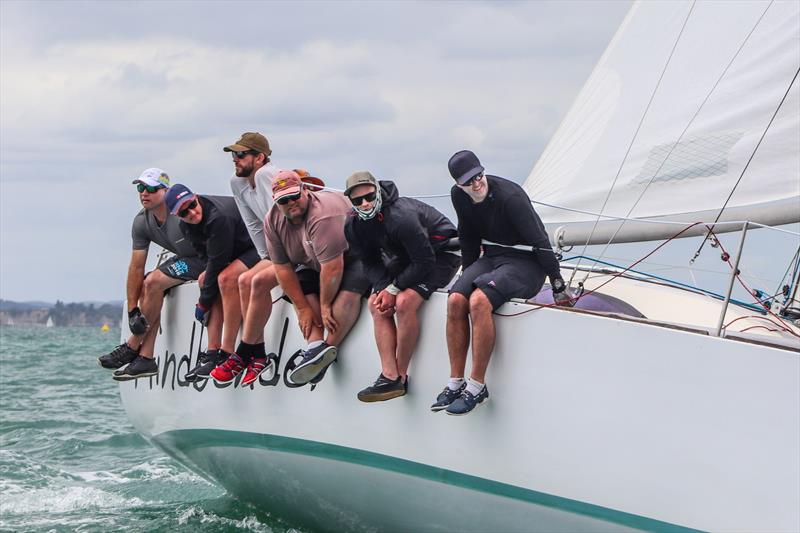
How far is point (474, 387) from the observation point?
5242 millimetres

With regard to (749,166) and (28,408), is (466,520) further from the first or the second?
(28,408)

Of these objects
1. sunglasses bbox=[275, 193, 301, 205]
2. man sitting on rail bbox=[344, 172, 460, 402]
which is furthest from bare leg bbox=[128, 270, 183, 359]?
man sitting on rail bbox=[344, 172, 460, 402]

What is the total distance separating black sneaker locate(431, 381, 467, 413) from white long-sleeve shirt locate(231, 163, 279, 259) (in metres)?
1.57

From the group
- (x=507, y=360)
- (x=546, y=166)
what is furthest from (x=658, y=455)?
(x=546, y=166)

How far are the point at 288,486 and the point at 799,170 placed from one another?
3.50 meters

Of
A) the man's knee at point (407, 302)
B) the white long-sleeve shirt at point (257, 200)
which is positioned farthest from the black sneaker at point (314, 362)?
the white long-sleeve shirt at point (257, 200)

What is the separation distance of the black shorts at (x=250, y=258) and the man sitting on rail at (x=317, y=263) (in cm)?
61

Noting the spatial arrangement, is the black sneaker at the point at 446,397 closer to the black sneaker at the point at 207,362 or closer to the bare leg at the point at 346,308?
the bare leg at the point at 346,308

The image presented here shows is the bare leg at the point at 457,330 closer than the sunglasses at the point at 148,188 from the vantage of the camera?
Yes

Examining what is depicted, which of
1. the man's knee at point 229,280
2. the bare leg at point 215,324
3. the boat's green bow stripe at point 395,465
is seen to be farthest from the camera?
the bare leg at point 215,324

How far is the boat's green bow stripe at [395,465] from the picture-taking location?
16.1 feet

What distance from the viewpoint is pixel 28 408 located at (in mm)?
14703

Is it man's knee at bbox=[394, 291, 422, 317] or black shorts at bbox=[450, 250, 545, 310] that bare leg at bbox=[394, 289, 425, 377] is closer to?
man's knee at bbox=[394, 291, 422, 317]

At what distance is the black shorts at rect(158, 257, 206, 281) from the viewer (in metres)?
7.50
